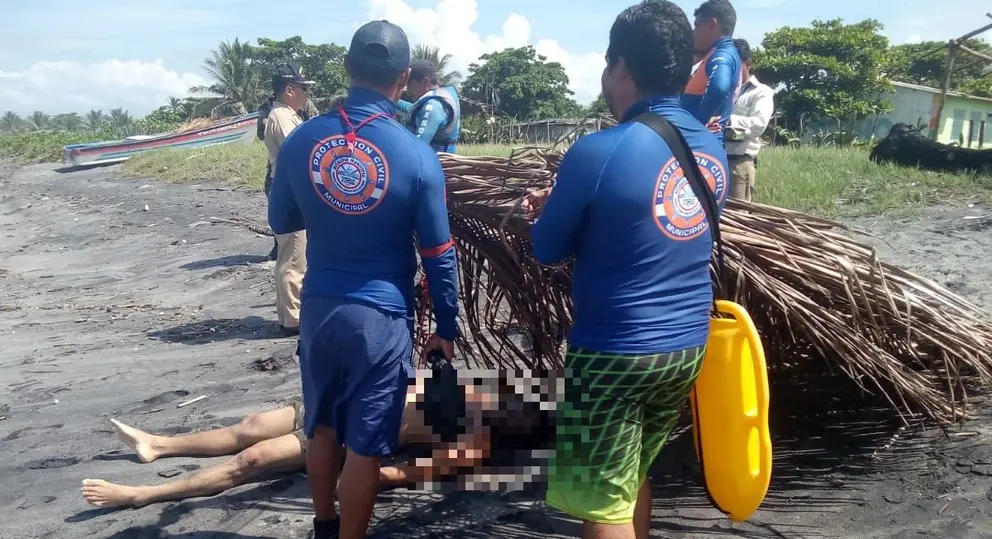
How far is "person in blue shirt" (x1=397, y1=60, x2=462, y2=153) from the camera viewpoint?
5.13 m

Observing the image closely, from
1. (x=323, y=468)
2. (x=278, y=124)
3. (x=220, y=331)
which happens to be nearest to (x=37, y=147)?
(x=220, y=331)

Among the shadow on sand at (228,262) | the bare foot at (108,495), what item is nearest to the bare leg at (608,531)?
the bare foot at (108,495)

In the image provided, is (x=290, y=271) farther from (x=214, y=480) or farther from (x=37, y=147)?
(x=37, y=147)

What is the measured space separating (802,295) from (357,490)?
1.78m

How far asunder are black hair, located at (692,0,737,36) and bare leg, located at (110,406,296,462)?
2.92m

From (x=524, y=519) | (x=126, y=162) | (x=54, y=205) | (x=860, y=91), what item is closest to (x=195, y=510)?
(x=524, y=519)

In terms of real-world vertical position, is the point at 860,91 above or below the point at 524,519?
above

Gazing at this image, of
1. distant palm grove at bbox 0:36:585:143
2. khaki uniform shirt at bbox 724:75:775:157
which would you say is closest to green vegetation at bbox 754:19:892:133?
distant palm grove at bbox 0:36:585:143

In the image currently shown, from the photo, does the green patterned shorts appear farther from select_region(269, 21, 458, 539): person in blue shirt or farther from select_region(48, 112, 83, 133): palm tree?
select_region(48, 112, 83, 133): palm tree

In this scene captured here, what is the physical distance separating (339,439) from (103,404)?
2.82 meters

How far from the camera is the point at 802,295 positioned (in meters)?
3.02

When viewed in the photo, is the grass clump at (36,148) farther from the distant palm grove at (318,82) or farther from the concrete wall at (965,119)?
the concrete wall at (965,119)

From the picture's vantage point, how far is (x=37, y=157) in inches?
1125

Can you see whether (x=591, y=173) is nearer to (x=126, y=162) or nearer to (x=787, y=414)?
(x=787, y=414)
